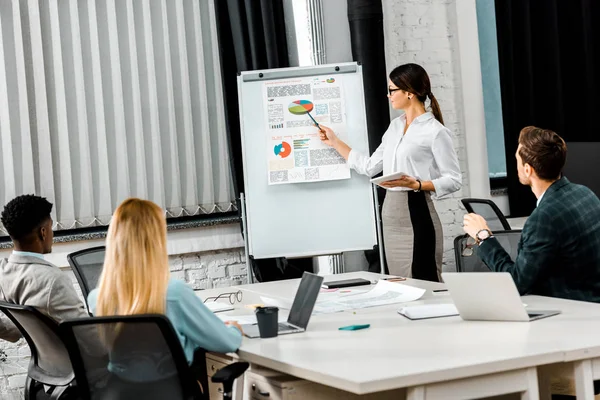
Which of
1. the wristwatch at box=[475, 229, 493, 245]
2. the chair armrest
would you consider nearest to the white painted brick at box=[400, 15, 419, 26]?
the wristwatch at box=[475, 229, 493, 245]

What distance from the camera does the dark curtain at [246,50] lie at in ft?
15.8

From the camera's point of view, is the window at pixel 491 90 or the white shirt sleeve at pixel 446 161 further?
the window at pixel 491 90

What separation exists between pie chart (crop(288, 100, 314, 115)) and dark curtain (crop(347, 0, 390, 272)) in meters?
0.52

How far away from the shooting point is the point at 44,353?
9.52ft

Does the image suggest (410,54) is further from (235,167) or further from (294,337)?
(294,337)

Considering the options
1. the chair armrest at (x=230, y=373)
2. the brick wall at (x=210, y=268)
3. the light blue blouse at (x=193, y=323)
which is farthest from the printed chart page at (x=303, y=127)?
the chair armrest at (x=230, y=373)

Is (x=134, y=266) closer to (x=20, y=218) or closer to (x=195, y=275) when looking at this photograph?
(x=20, y=218)

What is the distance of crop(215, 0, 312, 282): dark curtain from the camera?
15.8 ft

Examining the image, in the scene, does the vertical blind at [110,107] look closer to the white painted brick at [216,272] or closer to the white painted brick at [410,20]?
the white painted brick at [216,272]

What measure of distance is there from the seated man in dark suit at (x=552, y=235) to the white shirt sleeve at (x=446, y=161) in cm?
123

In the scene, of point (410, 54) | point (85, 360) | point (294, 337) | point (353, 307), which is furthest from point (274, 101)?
point (85, 360)

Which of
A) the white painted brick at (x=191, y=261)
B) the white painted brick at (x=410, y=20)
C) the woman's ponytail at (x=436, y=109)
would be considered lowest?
the white painted brick at (x=191, y=261)

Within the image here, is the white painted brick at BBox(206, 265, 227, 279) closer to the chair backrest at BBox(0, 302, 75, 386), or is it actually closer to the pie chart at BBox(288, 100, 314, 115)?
the pie chart at BBox(288, 100, 314, 115)

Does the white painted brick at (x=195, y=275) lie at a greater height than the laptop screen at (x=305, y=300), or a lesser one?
lesser
